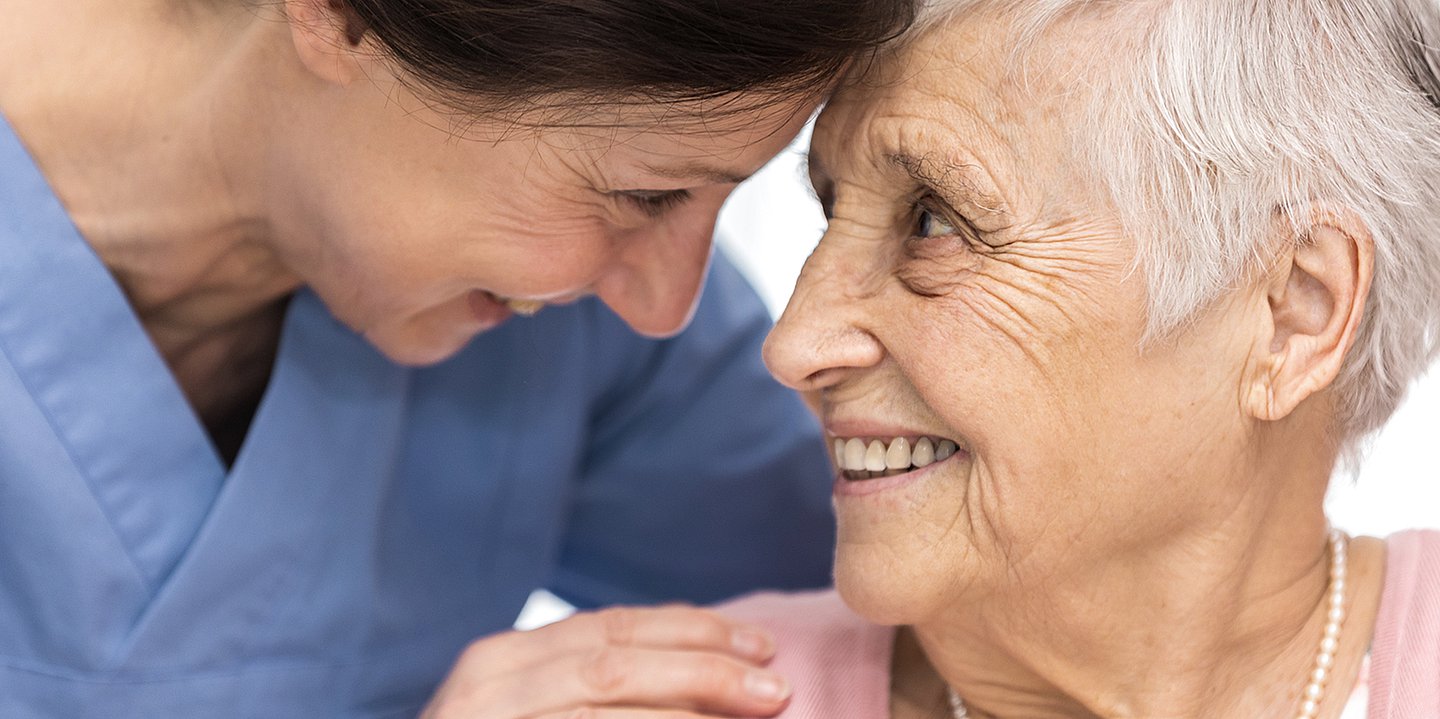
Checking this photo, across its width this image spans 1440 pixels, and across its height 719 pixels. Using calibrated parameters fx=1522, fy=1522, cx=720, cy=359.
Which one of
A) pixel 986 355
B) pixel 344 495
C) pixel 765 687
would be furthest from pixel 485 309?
pixel 986 355

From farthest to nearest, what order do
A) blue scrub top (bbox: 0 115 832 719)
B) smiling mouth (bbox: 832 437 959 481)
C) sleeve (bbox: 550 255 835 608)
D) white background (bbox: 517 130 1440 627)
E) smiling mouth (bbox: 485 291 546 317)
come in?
white background (bbox: 517 130 1440 627) < sleeve (bbox: 550 255 835 608) < smiling mouth (bbox: 485 291 546 317) < blue scrub top (bbox: 0 115 832 719) < smiling mouth (bbox: 832 437 959 481)

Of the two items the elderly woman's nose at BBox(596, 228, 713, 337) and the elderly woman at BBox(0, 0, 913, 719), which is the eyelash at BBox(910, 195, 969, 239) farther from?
the elderly woman's nose at BBox(596, 228, 713, 337)

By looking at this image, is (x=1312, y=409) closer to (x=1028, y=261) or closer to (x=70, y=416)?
(x=1028, y=261)

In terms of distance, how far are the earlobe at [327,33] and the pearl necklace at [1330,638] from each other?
1.01 m

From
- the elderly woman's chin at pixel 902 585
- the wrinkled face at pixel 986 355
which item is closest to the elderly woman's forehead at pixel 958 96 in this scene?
the wrinkled face at pixel 986 355

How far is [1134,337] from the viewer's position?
1240mm

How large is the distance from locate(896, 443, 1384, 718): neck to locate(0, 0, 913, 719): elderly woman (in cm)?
25

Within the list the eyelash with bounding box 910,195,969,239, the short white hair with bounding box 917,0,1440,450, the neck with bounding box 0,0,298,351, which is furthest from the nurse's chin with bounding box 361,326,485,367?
the short white hair with bounding box 917,0,1440,450

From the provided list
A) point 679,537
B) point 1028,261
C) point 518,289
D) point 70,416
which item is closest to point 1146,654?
point 1028,261

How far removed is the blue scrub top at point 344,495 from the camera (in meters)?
1.48

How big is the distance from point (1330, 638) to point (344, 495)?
1035 mm

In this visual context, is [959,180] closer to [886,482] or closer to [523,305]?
[886,482]

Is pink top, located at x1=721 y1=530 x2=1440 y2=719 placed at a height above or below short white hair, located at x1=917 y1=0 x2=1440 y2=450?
below

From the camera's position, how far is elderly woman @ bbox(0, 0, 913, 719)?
4.18 feet
